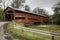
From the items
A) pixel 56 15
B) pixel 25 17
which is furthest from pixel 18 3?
pixel 25 17

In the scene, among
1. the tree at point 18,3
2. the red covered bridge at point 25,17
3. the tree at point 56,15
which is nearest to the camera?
the red covered bridge at point 25,17

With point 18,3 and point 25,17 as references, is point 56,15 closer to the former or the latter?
point 25,17

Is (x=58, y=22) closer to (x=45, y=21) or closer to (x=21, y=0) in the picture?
(x=45, y=21)

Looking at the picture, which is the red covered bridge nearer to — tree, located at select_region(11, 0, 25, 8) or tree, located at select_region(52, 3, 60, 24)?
tree, located at select_region(52, 3, 60, 24)

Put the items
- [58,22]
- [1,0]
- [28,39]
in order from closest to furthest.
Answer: [28,39], [58,22], [1,0]

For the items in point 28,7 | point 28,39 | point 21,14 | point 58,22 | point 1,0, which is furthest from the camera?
point 28,7

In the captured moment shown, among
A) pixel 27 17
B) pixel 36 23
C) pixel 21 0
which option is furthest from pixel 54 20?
pixel 21 0

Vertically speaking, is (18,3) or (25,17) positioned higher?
(18,3)

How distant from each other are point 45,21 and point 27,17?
7024mm

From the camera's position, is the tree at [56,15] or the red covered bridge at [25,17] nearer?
the red covered bridge at [25,17]

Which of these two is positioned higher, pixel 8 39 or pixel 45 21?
pixel 8 39

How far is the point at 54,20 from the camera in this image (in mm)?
47781

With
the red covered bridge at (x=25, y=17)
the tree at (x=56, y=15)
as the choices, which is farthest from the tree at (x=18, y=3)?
the red covered bridge at (x=25, y=17)

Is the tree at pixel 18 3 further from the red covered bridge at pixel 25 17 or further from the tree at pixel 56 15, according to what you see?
the red covered bridge at pixel 25 17
